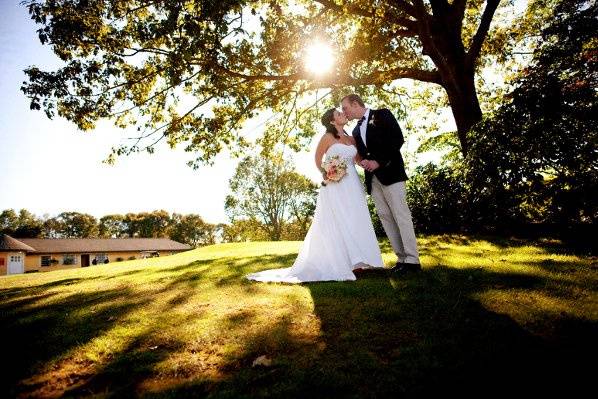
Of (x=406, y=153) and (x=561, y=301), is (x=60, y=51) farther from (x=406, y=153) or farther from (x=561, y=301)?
(x=406, y=153)

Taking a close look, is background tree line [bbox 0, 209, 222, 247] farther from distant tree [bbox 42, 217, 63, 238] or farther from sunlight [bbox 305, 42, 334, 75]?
sunlight [bbox 305, 42, 334, 75]

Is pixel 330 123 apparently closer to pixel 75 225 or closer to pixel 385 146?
pixel 385 146

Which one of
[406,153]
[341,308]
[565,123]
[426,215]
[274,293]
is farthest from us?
[406,153]

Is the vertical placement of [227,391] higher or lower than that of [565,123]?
lower

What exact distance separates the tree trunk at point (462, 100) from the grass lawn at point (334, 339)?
903 centimetres

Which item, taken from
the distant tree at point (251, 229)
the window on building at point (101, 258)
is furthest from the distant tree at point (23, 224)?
the distant tree at point (251, 229)

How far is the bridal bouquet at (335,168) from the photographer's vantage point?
7.02 metres

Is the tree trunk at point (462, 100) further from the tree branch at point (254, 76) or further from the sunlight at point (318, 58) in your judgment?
the tree branch at point (254, 76)

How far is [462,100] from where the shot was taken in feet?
46.1

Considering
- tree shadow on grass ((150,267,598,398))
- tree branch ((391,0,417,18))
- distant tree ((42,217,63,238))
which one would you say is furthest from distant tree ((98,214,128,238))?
tree shadow on grass ((150,267,598,398))

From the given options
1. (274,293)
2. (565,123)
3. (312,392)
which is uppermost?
(565,123)

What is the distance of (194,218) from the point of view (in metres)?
106

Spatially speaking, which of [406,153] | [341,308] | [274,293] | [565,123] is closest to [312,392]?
[341,308]

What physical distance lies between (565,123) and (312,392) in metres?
8.11
